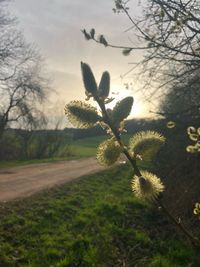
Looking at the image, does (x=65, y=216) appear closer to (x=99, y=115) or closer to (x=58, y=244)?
(x=58, y=244)

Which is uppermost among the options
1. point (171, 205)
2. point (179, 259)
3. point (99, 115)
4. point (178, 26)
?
point (178, 26)

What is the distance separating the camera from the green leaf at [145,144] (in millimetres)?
2008

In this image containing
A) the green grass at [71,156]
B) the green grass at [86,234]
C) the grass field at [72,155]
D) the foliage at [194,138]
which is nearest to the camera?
the foliage at [194,138]

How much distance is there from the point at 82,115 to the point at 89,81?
0.66 ft

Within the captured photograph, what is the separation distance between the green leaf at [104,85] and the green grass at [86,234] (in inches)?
221

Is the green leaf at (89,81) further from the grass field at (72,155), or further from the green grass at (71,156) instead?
the green grass at (71,156)

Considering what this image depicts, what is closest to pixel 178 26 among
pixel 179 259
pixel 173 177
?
pixel 179 259

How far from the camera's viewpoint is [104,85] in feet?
6.04

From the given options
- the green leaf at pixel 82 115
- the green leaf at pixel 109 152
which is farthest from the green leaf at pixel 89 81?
the green leaf at pixel 109 152

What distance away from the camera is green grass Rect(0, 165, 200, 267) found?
7531mm

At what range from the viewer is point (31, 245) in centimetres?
829

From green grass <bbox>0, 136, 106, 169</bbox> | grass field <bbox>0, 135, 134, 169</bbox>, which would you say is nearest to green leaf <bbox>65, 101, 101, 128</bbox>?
grass field <bbox>0, 135, 134, 169</bbox>

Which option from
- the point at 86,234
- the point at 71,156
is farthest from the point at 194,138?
the point at 71,156

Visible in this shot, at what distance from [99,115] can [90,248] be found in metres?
6.25
